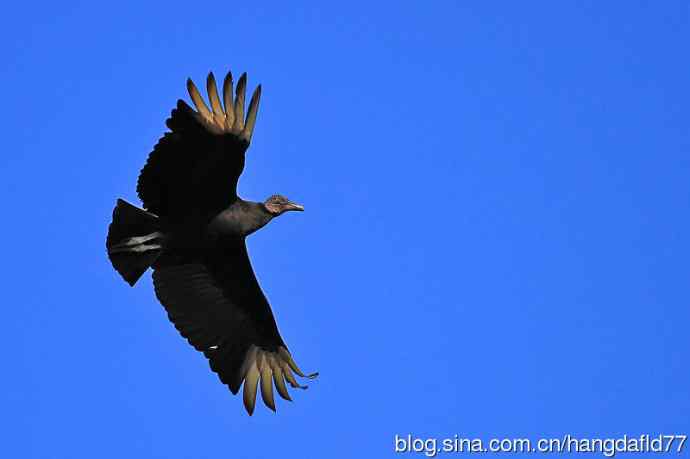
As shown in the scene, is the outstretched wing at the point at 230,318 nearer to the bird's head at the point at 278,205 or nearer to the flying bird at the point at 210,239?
the flying bird at the point at 210,239

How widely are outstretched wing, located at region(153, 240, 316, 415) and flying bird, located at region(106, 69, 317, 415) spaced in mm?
11

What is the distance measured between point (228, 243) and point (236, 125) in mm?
1419

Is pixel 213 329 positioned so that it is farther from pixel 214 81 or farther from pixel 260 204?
pixel 214 81

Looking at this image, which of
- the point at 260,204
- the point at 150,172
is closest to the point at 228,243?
the point at 260,204

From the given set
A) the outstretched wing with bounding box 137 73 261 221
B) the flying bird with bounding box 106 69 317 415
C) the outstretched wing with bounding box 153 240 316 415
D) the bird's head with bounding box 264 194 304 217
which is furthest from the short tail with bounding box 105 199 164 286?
the bird's head with bounding box 264 194 304 217

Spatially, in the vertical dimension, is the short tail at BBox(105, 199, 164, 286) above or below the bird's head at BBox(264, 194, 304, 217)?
below

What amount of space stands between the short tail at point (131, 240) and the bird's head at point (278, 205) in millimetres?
1205

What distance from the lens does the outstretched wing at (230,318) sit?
40.5ft

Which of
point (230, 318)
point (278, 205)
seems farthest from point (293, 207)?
point (230, 318)

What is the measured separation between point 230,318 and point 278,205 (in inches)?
56.7

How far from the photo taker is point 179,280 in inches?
488

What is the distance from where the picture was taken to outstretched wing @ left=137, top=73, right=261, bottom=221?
11164mm

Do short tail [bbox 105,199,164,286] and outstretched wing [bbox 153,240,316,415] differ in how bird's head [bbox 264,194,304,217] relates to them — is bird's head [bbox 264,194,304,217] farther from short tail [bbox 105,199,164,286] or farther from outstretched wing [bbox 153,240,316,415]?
short tail [bbox 105,199,164,286]

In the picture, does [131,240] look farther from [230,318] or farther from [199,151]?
[230,318]
